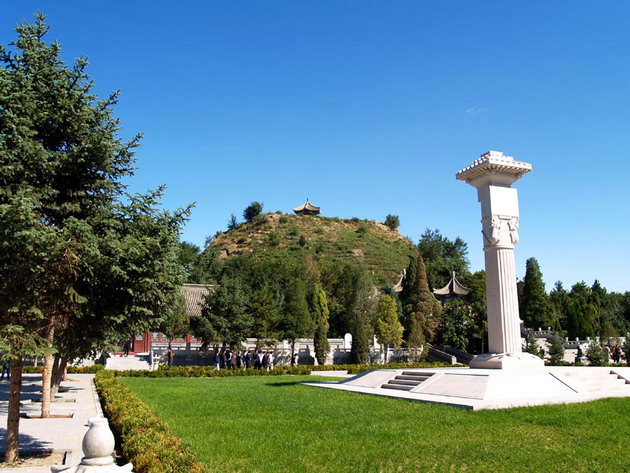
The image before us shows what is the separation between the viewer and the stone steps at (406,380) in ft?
49.6

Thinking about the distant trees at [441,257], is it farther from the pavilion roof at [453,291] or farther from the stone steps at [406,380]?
the stone steps at [406,380]

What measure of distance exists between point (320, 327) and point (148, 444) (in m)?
30.7

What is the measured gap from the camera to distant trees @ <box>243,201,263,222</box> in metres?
108

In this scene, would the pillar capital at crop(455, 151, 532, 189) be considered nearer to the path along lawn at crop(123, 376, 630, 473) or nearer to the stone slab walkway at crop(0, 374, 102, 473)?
the path along lawn at crop(123, 376, 630, 473)

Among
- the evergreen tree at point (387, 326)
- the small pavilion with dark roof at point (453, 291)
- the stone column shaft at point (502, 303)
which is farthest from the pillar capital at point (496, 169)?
the small pavilion with dark roof at point (453, 291)

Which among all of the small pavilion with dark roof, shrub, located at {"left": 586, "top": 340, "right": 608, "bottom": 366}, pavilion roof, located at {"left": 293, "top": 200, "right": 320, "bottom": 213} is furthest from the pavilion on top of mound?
shrub, located at {"left": 586, "top": 340, "right": 608, "bottom": 366}

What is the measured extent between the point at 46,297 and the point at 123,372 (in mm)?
20732

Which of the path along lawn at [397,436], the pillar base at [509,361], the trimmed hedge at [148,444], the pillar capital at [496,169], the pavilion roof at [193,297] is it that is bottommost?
the path along lawn at [397,436]

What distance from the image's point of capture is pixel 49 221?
7.40 metres

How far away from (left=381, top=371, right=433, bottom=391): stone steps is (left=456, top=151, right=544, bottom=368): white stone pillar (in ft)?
5.58

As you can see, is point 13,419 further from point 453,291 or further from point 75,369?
point 453,291

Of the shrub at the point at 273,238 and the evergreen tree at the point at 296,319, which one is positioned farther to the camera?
the shrub at the point at 273,238

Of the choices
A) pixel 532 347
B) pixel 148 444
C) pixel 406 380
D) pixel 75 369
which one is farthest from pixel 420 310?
pixel 148 444


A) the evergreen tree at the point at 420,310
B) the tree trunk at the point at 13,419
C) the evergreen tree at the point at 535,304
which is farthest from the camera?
the evergreen tree at the point at 535,304
